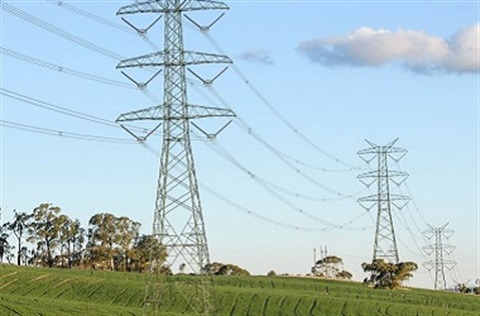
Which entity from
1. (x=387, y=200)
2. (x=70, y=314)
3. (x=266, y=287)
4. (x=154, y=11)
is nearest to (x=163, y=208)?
(x=154, y=11)

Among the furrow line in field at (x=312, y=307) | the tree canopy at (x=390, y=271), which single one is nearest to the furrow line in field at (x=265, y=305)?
the furrow line in field at (x=312, y=307)

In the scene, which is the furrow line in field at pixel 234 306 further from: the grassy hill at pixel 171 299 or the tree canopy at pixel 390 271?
the tree canopy at pixel 390 271

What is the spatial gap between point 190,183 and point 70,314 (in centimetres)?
3581

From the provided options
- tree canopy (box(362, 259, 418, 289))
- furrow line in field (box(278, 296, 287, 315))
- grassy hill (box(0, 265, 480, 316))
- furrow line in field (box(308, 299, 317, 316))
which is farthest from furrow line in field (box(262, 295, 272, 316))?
tree canopy (box(362, 259, 418, 289))

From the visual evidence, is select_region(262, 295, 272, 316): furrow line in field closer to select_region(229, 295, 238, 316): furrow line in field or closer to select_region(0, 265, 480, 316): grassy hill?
select_region(0, 265, 480, 316): grassy hill

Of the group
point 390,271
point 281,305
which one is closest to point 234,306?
point 281,305

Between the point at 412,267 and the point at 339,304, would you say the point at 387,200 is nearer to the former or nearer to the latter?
the point at 412,267

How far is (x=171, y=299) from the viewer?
12538 centimetres

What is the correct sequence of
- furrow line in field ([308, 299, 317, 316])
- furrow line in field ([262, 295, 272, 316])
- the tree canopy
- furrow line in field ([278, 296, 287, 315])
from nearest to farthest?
1. furrow line in field ([308, 299, 317, 316])
2. furrow line in field ([262, 295, 272, 316])
3. furrow line in field ([278, 296, 287, 315])
4. the tree canopy

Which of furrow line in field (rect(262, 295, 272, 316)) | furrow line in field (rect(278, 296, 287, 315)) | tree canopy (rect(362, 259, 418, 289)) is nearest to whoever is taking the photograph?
furrow line in field (rect(262, 295, 272, 316))

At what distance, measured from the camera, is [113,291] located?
13388cm

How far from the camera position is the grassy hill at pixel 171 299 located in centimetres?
11544

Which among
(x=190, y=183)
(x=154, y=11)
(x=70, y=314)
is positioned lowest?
(x=70, y=314)

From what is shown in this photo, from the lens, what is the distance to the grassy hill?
11544 centimetres
